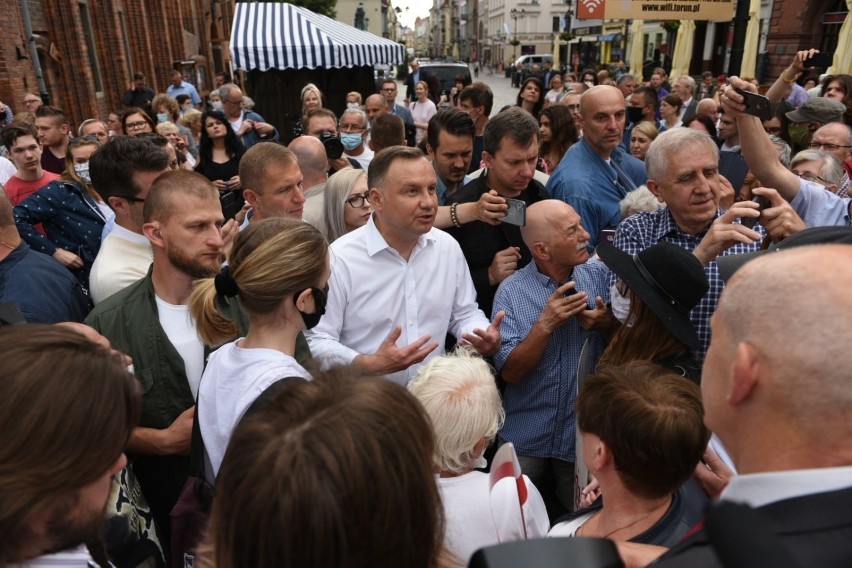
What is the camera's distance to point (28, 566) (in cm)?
113

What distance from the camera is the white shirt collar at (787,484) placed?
97 centimetres

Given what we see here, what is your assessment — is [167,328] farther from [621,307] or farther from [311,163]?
[311,163]

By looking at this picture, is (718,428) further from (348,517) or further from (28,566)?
(28,566)

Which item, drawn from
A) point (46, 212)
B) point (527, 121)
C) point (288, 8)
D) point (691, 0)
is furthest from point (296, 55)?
point (527, 121)

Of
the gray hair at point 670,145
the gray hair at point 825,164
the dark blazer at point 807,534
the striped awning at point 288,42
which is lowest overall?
the dark blazer at point 807,534

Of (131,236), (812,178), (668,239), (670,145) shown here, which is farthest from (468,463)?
(812,178)

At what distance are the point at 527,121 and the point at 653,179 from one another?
958 millimetres

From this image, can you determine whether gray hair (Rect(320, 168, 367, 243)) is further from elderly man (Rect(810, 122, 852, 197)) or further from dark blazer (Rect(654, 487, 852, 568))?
elderly man (Rect(810, 122, 852, 197))

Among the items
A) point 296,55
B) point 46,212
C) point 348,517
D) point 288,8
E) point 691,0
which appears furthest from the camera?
point 288,8

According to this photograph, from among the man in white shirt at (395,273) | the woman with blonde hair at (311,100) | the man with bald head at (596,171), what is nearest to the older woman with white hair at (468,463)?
the man in white shirt at (395,273)

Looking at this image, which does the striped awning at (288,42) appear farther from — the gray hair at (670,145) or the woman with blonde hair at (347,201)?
the gray hair at (670,145)

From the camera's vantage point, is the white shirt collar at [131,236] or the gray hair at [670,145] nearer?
the gray hair at [670,145]

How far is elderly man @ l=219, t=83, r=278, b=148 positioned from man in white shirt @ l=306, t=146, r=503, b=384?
5.03 meters

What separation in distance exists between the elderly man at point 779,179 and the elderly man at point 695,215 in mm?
57
